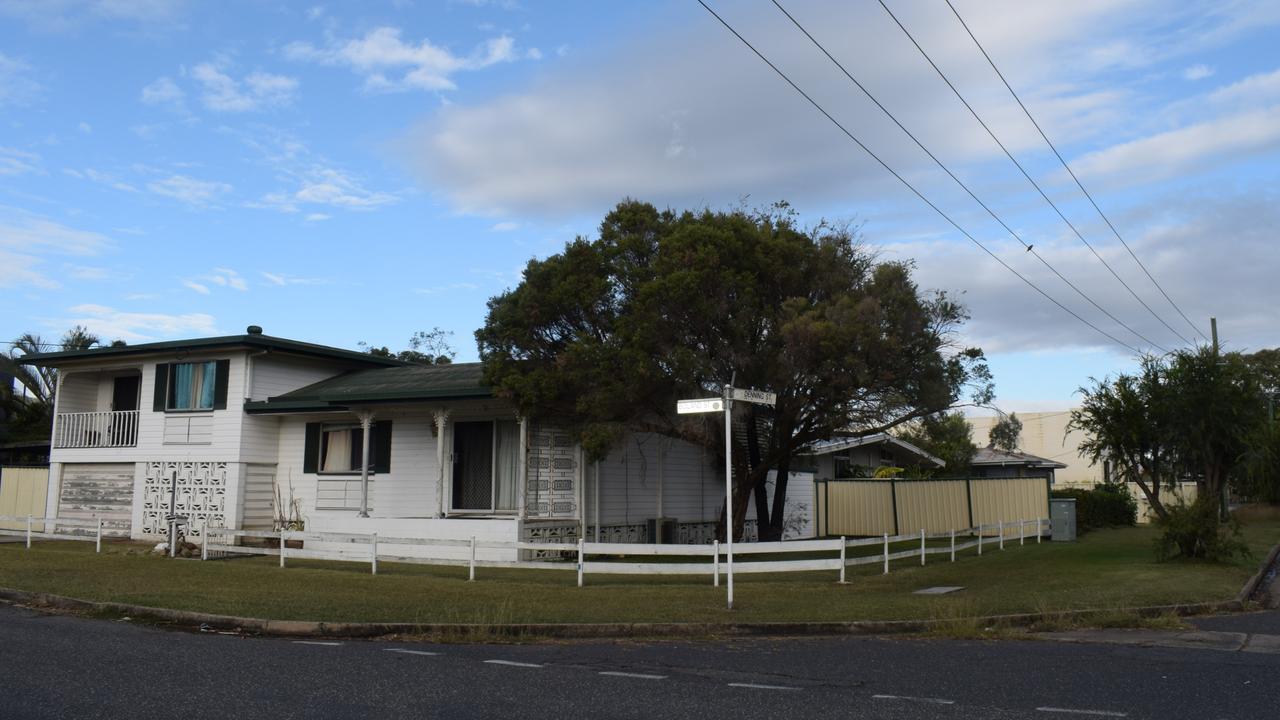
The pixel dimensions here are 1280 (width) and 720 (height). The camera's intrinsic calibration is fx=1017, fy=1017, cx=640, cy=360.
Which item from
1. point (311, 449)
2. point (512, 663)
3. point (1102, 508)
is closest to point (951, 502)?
point (1102, 508)

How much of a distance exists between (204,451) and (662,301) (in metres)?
14.0

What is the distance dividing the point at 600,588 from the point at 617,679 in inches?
301

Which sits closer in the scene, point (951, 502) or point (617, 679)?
point (617, 679)


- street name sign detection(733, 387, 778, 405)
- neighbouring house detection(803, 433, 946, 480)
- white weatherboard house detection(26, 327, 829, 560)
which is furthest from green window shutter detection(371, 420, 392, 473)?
neighbouring house detection(803, 433, 946, 480)

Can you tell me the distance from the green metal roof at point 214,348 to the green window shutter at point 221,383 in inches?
20.2

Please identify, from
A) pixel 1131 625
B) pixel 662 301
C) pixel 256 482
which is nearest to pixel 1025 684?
pixel 1131 625

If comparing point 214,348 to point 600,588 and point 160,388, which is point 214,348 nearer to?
point 160,388

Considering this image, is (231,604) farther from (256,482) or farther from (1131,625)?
(256,482)

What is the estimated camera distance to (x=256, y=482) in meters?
25.9

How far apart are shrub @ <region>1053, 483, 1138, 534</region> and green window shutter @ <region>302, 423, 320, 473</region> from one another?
71.0 feet

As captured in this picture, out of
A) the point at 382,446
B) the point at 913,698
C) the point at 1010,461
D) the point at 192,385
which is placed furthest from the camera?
the point at 1010,461

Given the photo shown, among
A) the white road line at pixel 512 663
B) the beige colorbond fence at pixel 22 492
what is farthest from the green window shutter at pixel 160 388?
the white road line at pixel 512 663

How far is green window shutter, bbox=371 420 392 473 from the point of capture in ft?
80.2

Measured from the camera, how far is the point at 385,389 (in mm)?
23906
